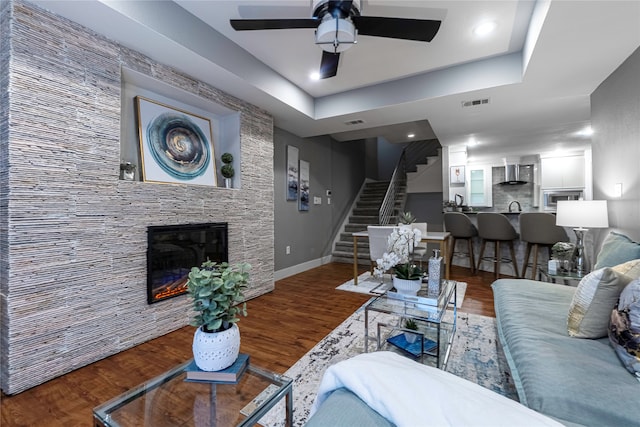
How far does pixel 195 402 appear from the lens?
1.09 metres

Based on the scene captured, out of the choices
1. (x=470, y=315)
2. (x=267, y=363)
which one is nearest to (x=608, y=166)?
(x=470, y=315)

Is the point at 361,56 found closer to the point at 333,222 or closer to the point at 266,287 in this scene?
the point at 266,287

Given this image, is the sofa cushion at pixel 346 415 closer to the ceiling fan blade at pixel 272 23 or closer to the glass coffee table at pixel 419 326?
the glass coffee table at pixel 419 326

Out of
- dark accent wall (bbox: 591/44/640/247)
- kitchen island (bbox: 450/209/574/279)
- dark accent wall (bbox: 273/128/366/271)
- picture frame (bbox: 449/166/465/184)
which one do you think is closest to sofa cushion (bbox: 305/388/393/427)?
dark accent wall (bbox: 591/44/640/247)

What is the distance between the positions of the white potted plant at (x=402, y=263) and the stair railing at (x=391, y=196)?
362 centimetres

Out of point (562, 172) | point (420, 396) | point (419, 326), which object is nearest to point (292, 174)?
point (419, 326)

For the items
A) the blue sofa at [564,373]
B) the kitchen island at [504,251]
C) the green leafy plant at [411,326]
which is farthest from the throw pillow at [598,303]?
the kitchen island at [504,251]

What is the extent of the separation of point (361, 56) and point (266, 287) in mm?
2979

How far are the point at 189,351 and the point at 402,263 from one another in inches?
72.4

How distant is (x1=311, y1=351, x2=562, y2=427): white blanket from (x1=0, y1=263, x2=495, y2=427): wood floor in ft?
4.07

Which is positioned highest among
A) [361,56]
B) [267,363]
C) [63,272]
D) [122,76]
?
[361,56]

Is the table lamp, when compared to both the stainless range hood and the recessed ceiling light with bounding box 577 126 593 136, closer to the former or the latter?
the recessed ceiling light with bounding box 577 126 593 136

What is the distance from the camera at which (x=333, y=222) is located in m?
6.15

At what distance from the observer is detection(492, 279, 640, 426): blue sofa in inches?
36.9
